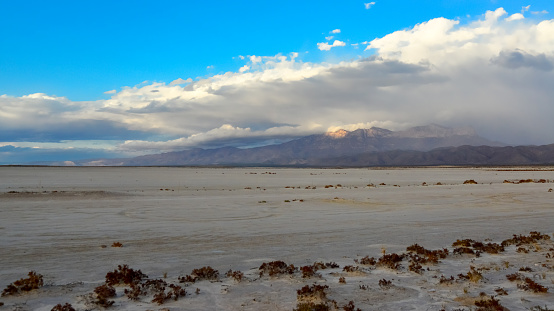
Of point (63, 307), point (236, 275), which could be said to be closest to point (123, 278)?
point (63, 307)

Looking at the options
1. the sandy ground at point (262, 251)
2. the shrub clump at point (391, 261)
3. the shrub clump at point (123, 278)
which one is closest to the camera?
the sandy ground at point (262, 251)

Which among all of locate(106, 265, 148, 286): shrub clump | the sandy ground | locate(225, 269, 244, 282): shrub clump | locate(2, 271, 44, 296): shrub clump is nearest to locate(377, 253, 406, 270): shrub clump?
the sandy ground

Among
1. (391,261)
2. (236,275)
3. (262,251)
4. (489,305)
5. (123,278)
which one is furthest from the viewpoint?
(262,251)

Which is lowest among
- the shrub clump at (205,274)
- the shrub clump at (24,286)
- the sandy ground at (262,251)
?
the sandy ground at (262,251)

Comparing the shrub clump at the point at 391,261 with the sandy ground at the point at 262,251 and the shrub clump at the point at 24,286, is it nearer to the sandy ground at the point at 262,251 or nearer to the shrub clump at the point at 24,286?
the sandy ground at the point at 262,251

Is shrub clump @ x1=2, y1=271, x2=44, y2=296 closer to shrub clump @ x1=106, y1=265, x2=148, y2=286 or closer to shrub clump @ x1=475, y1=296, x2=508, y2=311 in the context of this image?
shrub clump @ x1=106, y1=265, x2=148, y2=286

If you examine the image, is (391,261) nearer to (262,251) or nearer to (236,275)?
(262,251)

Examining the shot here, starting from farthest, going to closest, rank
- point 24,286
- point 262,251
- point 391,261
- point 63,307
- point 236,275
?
point 262,251, point 391,261, point 236,275, point 24,286, point 63,307

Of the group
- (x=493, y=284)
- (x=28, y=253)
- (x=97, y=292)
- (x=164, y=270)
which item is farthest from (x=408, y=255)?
(x=28, y=253)

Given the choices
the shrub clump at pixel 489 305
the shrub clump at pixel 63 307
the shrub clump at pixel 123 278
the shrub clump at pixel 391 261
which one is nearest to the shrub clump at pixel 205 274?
the shrub clump at pixel 123 278

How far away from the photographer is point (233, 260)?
979 cm

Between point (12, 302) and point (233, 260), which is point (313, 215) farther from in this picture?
point (12, 302)

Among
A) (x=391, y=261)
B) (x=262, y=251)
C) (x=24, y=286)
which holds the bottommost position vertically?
(x=262, y=251)

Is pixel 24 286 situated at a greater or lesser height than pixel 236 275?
greater
